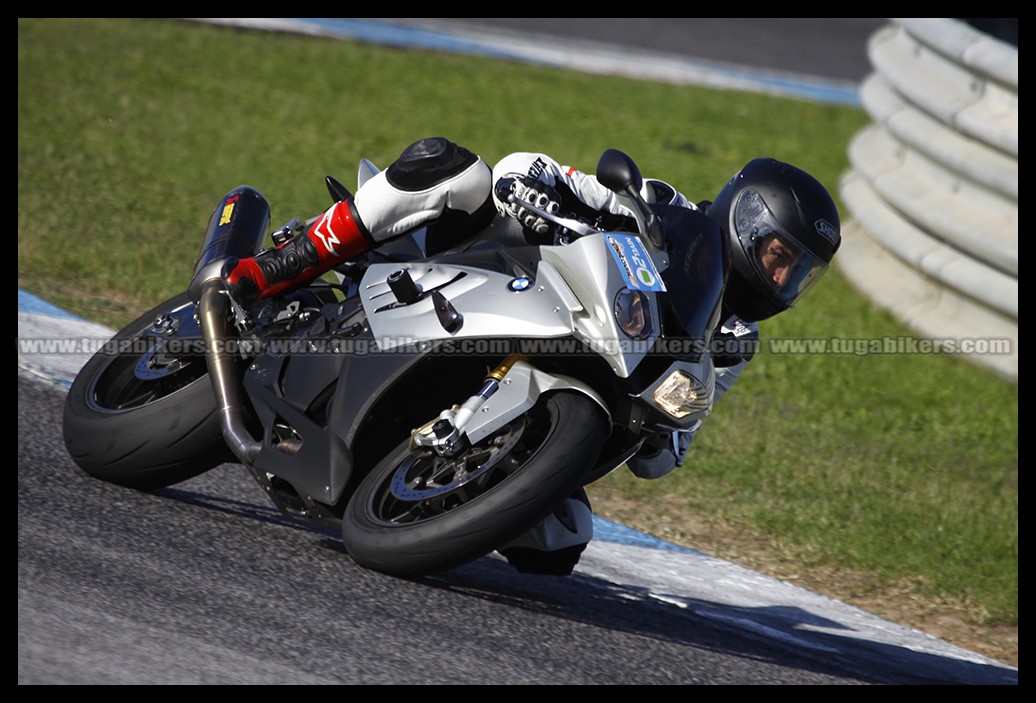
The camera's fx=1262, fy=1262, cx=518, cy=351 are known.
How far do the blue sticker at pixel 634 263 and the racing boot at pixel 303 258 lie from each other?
853 millimetres

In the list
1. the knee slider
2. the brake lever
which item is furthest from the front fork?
the knee slider

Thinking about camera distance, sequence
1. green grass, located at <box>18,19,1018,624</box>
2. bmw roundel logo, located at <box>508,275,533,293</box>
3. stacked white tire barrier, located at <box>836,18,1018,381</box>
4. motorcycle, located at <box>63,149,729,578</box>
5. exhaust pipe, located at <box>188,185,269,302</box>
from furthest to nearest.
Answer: stacked white tire barrier, located at <box>836,18,1018,381</box> → green grass, located at <box>18,19,1018,624</box> → exhaust pipe, located at <box>188,185,269,302</box> → bmw roundel logo, located at <box>508,275,533,293</box> → motorcycle, located at <box>63,149,729,578</box>

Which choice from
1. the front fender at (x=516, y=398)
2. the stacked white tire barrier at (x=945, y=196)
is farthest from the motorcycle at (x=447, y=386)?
the stacked white tire barrier at (x=945, y=196)

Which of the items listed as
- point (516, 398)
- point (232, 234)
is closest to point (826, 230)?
point (516, 398)

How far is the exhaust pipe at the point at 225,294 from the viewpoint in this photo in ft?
12.7

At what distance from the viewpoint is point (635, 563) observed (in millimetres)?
4910

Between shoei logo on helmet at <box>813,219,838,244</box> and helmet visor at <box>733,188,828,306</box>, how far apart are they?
2.6 inches

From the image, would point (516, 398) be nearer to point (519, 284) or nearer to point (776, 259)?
point (519, 284)

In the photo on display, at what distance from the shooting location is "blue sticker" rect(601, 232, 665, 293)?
3553 millimetres

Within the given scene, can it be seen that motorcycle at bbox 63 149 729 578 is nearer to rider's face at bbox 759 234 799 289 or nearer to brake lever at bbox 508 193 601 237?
brake lever at bbox 508 193 601 237

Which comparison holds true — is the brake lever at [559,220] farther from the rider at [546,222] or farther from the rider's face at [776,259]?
the rider's face at [776,259]

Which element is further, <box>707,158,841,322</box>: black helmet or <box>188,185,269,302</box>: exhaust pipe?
<box>188,185,269,302</box>: exhaust pipe
